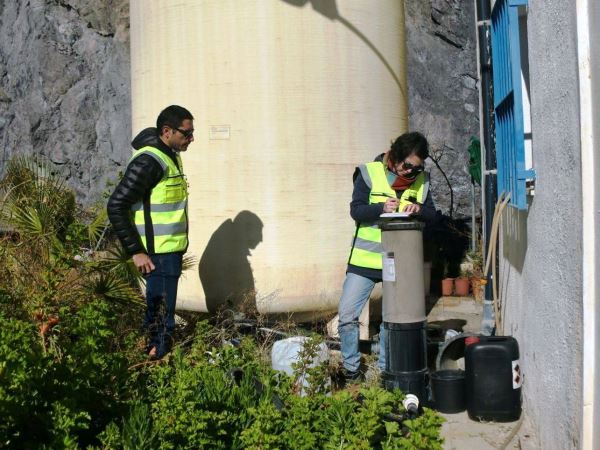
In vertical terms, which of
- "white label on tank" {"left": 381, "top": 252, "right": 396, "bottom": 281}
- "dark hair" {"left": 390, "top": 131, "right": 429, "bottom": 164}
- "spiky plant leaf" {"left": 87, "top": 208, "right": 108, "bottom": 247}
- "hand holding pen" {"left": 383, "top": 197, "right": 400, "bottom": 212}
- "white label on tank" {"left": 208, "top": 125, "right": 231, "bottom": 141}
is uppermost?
"white label on tank" {"left": 208, "top": 125, "right": 231, "bottom": 141}

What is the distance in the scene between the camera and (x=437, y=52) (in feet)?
38.2

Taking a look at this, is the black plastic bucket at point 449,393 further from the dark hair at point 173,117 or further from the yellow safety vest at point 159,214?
the dark hair at point 173,117

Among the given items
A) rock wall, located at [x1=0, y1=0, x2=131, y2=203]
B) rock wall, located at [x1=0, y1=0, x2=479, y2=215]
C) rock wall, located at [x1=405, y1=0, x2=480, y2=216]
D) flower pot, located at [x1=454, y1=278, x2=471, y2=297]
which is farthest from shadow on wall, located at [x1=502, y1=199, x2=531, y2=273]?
rock wall, located at [x1=0, y1=0, x2=131, y2=203]

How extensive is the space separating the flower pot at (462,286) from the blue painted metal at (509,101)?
4.41 meters

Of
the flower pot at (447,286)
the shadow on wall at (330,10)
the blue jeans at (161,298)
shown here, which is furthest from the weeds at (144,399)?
the flower pot at (447,286)

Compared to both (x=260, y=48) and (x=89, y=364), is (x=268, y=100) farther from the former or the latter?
(x=89, y=364)

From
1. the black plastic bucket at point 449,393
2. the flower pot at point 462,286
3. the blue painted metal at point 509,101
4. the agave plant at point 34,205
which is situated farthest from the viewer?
the flower pot at point 462,286

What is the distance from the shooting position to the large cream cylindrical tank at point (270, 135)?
534 centimetres

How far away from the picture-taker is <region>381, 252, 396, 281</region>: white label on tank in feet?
14.4

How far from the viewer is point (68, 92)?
12148mm

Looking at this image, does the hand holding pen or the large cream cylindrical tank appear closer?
the hand holding pen

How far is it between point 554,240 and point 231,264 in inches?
113

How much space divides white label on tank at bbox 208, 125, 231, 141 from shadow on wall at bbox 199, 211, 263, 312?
57cm

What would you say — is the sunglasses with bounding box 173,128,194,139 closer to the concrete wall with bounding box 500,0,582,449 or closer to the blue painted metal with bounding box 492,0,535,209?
the blue painted metal with bounding box 492,0,535,209
